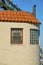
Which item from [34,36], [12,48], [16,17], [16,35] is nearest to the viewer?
[12,48]

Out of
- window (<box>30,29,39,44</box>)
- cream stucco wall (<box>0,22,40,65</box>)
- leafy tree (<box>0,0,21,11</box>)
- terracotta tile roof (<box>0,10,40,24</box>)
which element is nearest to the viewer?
cream stucco wall (<box>0,22,40,65</box>)

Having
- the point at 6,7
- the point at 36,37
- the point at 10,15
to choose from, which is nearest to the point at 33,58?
the point at 36,37

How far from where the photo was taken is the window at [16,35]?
17.5 m

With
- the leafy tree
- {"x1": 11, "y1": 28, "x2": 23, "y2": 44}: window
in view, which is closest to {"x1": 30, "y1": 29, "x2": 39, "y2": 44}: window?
{"x1": 11, "y1": 28, "x2": 23, "y2": 44}: window

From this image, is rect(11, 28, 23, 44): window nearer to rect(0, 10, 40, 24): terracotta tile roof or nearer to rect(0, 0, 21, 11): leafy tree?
rect(0, 10, 40, 24): terracotta tile roof

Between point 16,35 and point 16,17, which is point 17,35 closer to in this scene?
point 16,35

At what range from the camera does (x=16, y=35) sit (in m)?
17.7

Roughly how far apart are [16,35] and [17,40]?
1.31ft

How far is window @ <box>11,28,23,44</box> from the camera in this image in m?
17.5

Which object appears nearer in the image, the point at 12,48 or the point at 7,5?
the point at 12,48

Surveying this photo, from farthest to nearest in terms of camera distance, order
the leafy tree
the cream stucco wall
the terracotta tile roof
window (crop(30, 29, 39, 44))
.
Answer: the leafy tree < window (crop(30, 29, 39, 44)) < the terracotta tile roof < the cream stucco wall

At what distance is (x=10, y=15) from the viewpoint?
18281 millimetres

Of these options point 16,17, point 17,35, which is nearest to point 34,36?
point 17,35

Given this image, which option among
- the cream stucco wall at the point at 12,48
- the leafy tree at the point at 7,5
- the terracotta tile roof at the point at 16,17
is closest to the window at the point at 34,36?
the cream stucco wall at the point at 12,48
